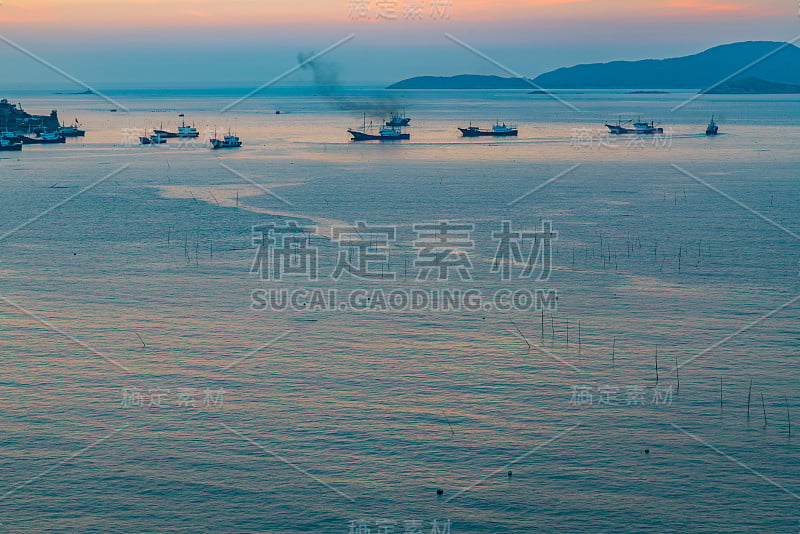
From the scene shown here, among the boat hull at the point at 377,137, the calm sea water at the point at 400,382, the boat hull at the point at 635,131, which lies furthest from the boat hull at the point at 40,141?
the boat hull at the point at 635,131

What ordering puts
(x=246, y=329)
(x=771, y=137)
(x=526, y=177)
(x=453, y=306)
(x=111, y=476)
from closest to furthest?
(x=111, y=476), (x=246, y=329), (x=453, y=306), (x=526, y=177), (x=771, y=137)

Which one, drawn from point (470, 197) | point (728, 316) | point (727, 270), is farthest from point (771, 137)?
point (728, 316)

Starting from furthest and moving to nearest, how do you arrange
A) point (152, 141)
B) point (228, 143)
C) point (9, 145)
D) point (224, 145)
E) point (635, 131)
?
point (635, 131)
point (152, 141)
point (228, 143)
point (224, 145)
point (9, 145)

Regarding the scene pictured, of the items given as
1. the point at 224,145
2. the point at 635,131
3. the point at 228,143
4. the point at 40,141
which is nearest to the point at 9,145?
the point at 40,141

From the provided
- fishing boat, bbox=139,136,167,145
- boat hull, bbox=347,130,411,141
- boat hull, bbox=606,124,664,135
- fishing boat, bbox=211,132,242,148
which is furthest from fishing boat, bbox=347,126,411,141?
boat hull, bbox=606,124,664,135

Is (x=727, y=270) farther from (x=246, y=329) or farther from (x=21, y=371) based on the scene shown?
(x=21, y=371)

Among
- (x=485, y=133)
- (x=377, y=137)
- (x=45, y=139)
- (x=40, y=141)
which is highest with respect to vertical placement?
(x=485, y=133)

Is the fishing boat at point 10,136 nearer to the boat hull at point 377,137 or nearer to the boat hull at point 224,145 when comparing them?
the boat hull at point 224,145

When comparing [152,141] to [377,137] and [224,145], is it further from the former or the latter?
[377,137]

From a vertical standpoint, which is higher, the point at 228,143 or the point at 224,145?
the point at 228,143
